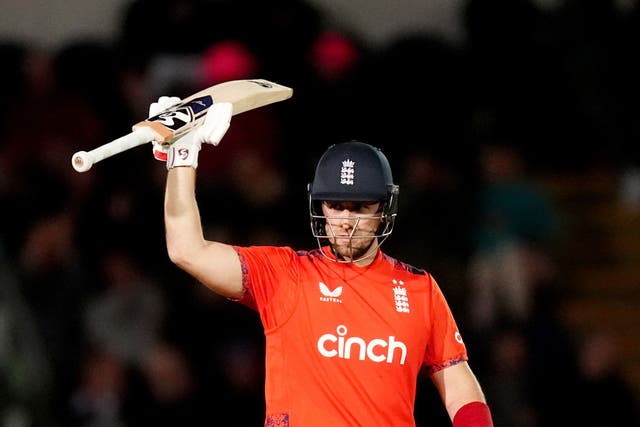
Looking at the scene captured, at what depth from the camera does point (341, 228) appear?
4504 mm

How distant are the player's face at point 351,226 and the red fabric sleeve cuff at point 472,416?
2.03 ft

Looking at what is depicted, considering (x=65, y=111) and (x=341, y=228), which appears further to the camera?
(x=65, y=111)

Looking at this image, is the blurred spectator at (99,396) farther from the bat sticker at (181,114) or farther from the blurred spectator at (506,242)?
the bat sticker at (181,114)

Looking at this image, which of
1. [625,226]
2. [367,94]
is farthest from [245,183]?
[625,226]

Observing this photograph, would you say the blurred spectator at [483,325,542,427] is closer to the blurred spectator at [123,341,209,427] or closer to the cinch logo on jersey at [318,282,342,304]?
the blurred spectator at [123,341,209,427]

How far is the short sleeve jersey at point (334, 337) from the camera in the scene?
436 cm

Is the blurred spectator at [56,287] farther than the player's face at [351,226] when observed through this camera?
Yes

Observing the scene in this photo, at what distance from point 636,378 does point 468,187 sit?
1.82m

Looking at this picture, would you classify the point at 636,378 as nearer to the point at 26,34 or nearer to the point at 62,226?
the point at 62,226

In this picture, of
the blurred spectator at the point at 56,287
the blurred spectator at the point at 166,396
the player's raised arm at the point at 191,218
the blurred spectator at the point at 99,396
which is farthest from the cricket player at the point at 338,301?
the blurred spectator at the point at 56,287

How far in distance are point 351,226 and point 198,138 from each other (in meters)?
0.60

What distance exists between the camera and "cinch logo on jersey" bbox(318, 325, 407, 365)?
173 inches

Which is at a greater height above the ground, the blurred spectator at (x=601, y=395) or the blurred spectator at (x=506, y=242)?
the blurred spectator at (x=506, y=242)

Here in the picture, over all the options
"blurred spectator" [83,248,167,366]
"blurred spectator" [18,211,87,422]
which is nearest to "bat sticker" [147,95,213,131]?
"blurred spectator" [18,211,87,422]
